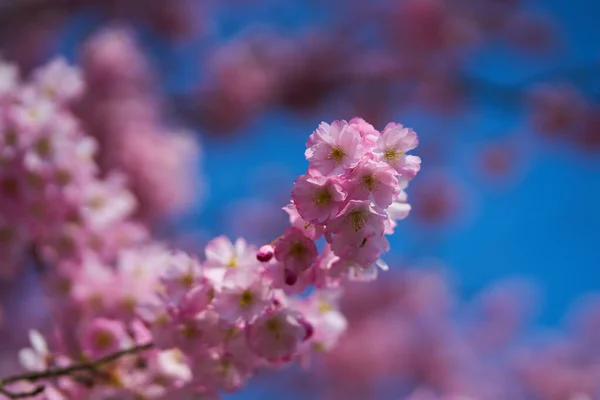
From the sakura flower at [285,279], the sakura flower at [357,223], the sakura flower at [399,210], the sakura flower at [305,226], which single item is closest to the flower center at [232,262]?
the sakura flower at [285,279]

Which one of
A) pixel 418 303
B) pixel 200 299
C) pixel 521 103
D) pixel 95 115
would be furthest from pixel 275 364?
pixel 418 303

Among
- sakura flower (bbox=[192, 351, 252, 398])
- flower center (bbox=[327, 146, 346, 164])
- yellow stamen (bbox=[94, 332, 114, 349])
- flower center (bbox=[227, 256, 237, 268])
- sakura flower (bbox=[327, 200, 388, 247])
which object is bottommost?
sakura flower (bbox=[192, 351, 252, 398])

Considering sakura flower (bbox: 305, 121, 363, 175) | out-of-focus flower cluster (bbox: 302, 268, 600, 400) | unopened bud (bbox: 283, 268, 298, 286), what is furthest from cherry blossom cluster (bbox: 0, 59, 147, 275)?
out-of-focus flower cluster (bbox: 302, 268, 600, 400)

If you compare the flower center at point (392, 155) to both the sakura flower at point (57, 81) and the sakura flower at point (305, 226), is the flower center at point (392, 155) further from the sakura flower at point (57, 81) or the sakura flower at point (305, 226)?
the sakura flower at point (57, 81)

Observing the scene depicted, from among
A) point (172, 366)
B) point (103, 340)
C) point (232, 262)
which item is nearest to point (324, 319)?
point (232, 262)

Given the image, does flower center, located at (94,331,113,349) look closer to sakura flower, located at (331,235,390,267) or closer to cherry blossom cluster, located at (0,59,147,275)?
cherry blossom cluster, located at (0,59,147,275)

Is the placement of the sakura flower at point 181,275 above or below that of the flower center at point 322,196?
above
